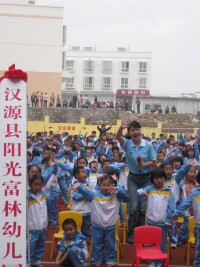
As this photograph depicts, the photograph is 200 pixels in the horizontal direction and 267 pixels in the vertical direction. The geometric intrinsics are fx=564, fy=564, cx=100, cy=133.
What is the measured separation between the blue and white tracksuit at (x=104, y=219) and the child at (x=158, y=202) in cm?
34

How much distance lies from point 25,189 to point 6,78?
4.01 ft

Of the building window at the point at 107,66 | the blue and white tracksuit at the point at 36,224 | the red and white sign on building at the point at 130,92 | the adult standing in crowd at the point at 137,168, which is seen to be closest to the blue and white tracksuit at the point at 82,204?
the adult standing in crowd at the point at 137,168

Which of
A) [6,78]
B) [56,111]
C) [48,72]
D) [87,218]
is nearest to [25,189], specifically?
[6,78]

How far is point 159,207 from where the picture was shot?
25.0ft

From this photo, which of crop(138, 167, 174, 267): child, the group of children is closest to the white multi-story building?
the group of children

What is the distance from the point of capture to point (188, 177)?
8.48m

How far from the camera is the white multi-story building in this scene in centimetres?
6269

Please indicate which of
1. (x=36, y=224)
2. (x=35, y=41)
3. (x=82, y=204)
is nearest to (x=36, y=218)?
(x=36, y=224)

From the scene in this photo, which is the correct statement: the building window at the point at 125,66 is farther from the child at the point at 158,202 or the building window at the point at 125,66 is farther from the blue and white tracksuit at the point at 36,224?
the blue and white tracksuit at the point at 36,224

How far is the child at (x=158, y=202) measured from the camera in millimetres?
7598

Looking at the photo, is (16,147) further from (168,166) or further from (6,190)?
(168,166)

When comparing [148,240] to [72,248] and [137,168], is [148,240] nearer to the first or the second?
[72,248]

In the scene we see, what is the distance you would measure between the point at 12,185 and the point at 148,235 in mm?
2013

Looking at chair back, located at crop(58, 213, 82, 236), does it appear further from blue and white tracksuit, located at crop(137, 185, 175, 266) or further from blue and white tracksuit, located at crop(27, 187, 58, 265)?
blue and white tracksuit, located at crop(137, 185, 175, 266)
